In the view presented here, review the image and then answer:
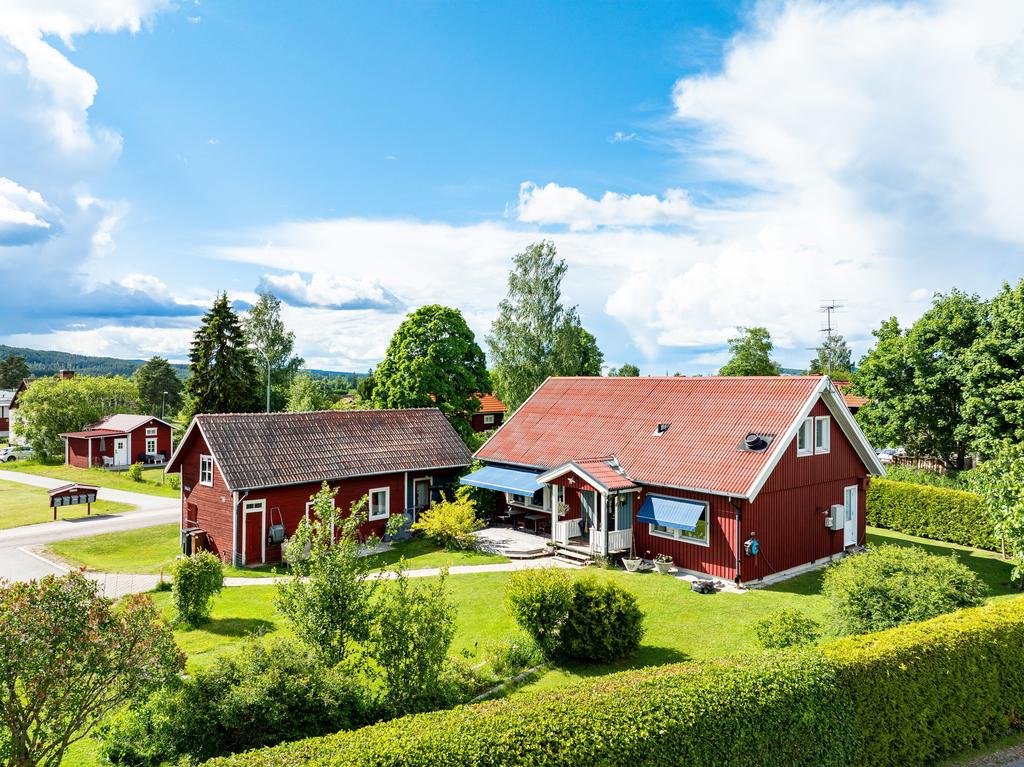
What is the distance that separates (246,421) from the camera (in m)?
25.5

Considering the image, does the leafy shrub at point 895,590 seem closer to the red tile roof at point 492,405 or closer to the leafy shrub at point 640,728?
the leafy shrub at point 640,728

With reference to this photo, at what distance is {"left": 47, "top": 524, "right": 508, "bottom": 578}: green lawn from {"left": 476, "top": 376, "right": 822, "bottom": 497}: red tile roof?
190 inches

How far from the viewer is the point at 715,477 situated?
19.8m

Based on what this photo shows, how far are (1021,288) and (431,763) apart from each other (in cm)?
3390

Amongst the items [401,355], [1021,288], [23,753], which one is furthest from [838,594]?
[401,355]

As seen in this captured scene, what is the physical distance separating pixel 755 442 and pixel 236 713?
639 inches

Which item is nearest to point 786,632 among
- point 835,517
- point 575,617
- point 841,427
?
point 575,617

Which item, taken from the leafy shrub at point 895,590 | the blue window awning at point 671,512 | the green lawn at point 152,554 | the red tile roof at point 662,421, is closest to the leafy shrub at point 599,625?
the leafy shrub at point 895,590

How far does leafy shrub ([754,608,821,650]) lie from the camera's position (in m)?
11.5

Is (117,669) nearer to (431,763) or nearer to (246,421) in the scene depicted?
(431,763)

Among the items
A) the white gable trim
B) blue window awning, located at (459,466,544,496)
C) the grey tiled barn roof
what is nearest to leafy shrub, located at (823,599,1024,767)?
the white gable trim

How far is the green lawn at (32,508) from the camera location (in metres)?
32.7

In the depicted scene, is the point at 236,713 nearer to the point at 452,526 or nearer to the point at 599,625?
the point at 599,625

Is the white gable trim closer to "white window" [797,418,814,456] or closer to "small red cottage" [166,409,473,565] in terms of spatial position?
"white window" [797,418,814,456]
